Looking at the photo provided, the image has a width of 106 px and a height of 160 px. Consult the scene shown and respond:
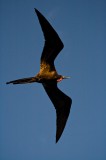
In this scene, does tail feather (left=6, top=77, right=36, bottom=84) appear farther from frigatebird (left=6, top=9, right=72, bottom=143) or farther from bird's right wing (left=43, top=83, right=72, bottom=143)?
bird's right wing (left=43, top=83, right=72, bottom=143)

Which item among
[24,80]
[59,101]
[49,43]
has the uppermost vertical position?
[49,43]

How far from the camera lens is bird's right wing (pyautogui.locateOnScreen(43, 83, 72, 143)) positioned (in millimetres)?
17906

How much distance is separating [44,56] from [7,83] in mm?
2516

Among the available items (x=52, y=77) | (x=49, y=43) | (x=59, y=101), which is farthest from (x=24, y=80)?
(x=59, y=101)

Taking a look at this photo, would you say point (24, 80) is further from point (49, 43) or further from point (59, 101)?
point (59, 101)

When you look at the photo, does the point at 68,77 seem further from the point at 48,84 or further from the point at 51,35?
the point at 51,35

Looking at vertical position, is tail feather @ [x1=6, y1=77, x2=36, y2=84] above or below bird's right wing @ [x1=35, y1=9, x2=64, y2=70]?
below

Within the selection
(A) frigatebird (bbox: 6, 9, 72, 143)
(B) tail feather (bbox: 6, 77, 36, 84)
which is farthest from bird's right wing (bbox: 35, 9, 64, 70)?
(B) tail feather (bbox: 6, 77, 36, 84)

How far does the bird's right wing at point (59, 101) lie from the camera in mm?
17906

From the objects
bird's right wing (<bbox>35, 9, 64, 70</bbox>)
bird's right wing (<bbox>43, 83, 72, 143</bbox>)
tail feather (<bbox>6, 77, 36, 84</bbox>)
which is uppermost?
bird's right wing (<bbox>35, 9, 64, 70</bbox>)

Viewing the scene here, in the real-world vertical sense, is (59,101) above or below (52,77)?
below

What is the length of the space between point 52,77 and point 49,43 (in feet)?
5.29

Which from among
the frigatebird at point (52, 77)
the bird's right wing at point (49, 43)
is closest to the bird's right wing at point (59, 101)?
the frigatebird at point (52, 77)

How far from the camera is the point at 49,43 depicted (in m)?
16.8
